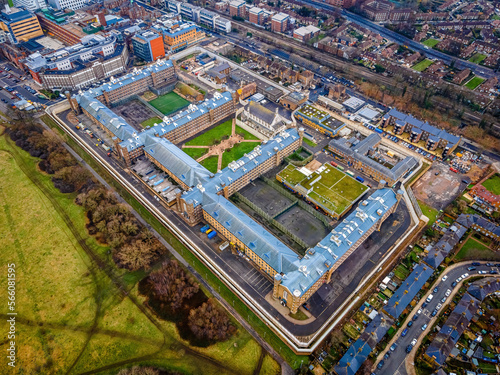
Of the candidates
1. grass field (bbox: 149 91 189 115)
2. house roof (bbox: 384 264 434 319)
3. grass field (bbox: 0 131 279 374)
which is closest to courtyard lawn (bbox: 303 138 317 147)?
grass field (bbox: 149 91 189 115)

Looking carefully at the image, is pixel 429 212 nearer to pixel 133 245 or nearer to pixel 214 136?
pixel 214 136

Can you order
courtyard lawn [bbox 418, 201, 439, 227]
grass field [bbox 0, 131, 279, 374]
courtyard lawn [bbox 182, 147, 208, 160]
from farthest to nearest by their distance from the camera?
courtyard lawn [bbox 182, 147, 208, 160] < courtyard lawn [bbox 418, 201, 439, 227] < grass field [bbox 0, 131, 279, 374]

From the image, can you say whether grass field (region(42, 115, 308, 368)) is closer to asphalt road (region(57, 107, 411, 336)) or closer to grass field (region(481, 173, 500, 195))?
asphalt road (region(57, 107, 411, 336))

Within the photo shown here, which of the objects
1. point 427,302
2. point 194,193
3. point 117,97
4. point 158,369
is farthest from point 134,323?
point 117,97

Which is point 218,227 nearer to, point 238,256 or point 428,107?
point 238,256

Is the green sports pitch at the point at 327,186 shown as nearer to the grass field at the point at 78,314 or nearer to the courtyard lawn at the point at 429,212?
the courtyard lawn at the point at 429,212
